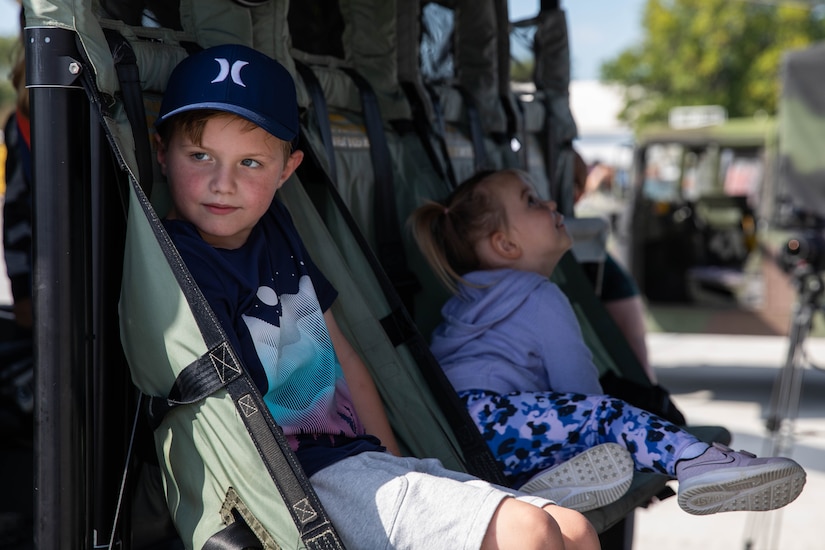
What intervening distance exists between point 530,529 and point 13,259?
6.64ft

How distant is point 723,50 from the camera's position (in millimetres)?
20703

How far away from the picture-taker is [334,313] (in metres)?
2.19

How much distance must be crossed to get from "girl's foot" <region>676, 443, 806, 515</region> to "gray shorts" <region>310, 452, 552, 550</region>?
410mm

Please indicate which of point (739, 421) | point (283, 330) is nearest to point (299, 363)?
point (283, 330)

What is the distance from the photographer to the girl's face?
8.65 feet

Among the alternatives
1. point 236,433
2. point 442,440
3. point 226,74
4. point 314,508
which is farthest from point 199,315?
point 442,440

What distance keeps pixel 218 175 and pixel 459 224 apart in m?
0.99

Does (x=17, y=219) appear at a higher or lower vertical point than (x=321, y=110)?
lower

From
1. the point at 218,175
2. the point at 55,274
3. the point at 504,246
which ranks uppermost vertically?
the point at 218,175

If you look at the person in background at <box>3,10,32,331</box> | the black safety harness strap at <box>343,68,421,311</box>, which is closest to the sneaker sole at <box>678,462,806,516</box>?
the black safety harness strap at <box>343,68,421,311</box>

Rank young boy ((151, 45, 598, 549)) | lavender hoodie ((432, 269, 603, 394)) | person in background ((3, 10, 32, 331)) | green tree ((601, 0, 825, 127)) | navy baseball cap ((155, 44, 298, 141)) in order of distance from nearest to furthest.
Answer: young boy ((151, 45, 598, 549))
navy baseball cap ((155, 44, 298, 141))
lavender hoodie ((432, 269, 603, 394))
person in background ((3, 10, 32, 331))
green tree ((601, 0, 825, 127))

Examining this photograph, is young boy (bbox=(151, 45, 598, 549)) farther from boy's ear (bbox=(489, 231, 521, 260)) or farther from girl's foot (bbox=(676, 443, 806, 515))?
boy's ear (bbox=(489, 231, 521, 260))

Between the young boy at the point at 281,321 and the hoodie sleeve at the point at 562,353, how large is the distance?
0.64 metres

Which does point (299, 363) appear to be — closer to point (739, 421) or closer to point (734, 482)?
point (734, 482)
